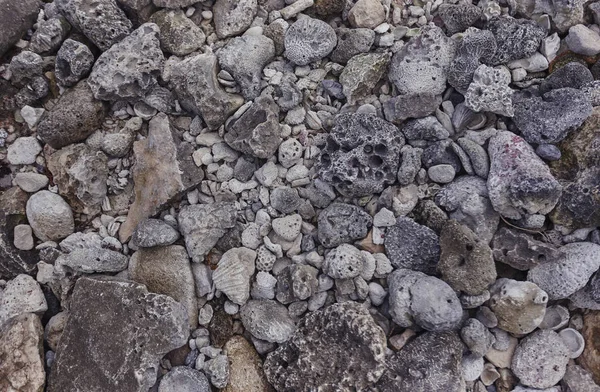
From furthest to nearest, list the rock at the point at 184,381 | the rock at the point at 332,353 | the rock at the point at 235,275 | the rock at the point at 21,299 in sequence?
the rock at the point at 21,299 → the rock at the point at 235,275 → the rock at the point at 184,381 → the rock at the point at 332,353

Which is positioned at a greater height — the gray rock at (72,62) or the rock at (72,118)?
the gray rock at (72,62)

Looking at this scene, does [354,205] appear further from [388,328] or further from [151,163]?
[151,163]

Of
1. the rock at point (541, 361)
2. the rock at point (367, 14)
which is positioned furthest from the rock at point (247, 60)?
the rock at point (541, 361)

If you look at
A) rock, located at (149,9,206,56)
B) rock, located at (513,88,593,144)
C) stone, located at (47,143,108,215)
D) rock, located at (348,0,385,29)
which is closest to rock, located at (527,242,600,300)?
rock, located at (513,88,593,144)

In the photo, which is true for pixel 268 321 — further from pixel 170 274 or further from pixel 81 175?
pixel 81 175

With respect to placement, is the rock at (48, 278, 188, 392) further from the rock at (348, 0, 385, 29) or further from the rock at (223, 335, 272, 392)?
the rock at (348, 0, 385, 29)

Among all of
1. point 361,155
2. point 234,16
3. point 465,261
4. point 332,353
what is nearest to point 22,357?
point 332,353

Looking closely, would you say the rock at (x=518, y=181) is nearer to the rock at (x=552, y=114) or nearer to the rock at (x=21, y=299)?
the rock at (x=552, y=114)
